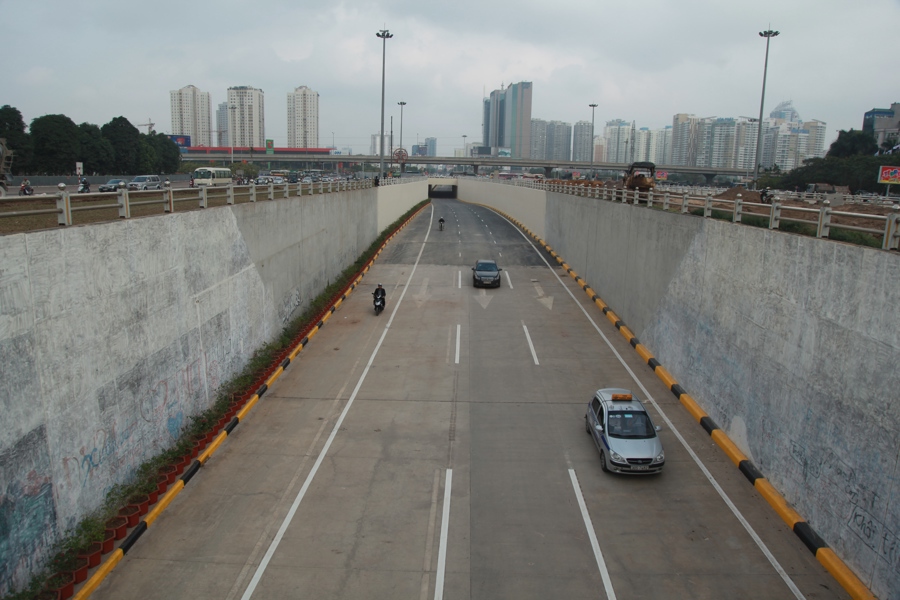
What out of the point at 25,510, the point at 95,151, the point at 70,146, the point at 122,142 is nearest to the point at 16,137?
the point at 70,146

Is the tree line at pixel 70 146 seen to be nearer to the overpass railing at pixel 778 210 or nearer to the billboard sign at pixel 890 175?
the overpass railing at pixel 778 210

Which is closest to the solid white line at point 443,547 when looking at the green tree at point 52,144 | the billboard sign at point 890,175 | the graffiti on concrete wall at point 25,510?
the graffiti on concrete wall at point 25,510

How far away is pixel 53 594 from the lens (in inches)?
367

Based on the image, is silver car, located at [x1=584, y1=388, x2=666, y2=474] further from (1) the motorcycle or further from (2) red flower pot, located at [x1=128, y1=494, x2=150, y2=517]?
(1) the motorcycle

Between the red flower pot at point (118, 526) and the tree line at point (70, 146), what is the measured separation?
5658cm

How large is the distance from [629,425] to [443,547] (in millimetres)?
5504

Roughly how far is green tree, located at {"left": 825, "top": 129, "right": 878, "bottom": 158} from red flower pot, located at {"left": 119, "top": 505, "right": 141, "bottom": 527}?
72175 millimetres

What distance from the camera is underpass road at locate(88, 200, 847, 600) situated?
10.4m

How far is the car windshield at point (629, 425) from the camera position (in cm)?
1427

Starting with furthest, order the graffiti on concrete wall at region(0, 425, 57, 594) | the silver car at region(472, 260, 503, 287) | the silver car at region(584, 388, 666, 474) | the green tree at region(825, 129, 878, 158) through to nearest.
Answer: the green tree at region(825, 129, 878, 158)
the silver car at region(472, 260, 503, 287)
the silver car at region(584, 388, 666, 474)
the graffiti on concrete wall at region(0, 425, 57, 594)

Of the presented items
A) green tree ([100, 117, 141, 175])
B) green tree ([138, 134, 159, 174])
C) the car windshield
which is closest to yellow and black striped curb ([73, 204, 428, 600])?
the car windshield

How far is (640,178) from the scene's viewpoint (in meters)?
33.6

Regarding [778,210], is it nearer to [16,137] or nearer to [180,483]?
[180,483]

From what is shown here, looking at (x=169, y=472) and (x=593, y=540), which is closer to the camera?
(x=593, y=540)
